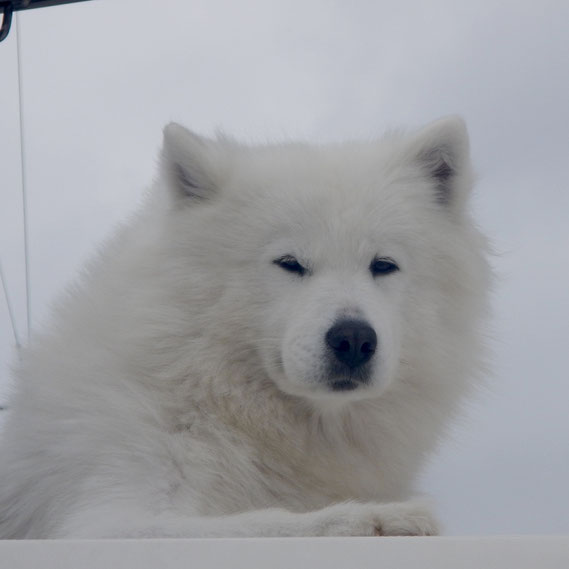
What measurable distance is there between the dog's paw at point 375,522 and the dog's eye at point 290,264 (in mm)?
1084

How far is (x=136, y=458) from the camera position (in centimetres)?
285

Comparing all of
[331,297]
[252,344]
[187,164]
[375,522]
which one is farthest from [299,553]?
[187,164]

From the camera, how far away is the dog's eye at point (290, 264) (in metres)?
3.26

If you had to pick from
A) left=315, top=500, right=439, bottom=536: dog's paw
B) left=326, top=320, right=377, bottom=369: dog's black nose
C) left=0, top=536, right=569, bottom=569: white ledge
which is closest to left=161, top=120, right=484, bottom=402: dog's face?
left=326, top=320, right=377, bottom=369: dog's black nose

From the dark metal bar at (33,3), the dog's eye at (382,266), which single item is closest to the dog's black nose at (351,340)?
the dog's eye at (382,266)

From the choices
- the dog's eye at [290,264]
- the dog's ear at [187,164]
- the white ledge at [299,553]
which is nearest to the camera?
the white ledge at [299,553]

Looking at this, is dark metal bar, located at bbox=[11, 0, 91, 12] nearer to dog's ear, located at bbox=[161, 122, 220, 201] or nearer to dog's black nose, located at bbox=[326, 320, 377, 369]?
dog's ear, located at bbox=[161, 122, 220, 201]

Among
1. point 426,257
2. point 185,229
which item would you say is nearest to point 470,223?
point 426,257

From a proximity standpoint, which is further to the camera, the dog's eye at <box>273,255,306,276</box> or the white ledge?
the dog's eye at <box>273,255,306,276</box>

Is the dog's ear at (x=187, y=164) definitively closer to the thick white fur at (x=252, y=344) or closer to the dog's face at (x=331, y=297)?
the thick white fur at (x=252, y=344)

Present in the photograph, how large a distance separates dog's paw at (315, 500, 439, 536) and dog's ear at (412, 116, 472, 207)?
5.42 feet

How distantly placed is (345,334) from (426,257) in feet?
2.14

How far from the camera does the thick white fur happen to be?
2.96 meters

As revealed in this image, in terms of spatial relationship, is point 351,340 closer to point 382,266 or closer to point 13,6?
point 382,266
